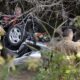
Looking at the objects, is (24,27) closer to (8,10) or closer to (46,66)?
(8,10)

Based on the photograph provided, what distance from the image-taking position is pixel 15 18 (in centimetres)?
771

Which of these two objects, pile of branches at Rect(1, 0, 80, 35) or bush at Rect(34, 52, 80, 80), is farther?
pile of branches at Rect(1, 0, 80, 35)

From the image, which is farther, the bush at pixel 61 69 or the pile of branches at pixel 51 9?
the pile of branches at pixel 51 9

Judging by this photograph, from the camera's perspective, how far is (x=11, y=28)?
807 cm

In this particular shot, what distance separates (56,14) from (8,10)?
1782 mm

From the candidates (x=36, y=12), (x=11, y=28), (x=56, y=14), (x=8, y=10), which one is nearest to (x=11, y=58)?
(x=36, y=12)

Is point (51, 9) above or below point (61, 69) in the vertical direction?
above

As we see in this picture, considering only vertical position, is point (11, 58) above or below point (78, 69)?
above

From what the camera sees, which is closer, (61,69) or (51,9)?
(61,69)

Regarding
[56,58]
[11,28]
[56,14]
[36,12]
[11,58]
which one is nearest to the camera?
[11,58]

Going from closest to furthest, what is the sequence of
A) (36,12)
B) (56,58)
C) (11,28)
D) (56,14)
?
(56,58)
(36,12)
(56,14)
(11,28)

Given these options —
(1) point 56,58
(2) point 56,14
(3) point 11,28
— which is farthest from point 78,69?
(3) point 11,28

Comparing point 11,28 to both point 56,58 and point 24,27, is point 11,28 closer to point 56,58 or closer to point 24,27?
point 24,27

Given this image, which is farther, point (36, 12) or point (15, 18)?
point (15, 18)
